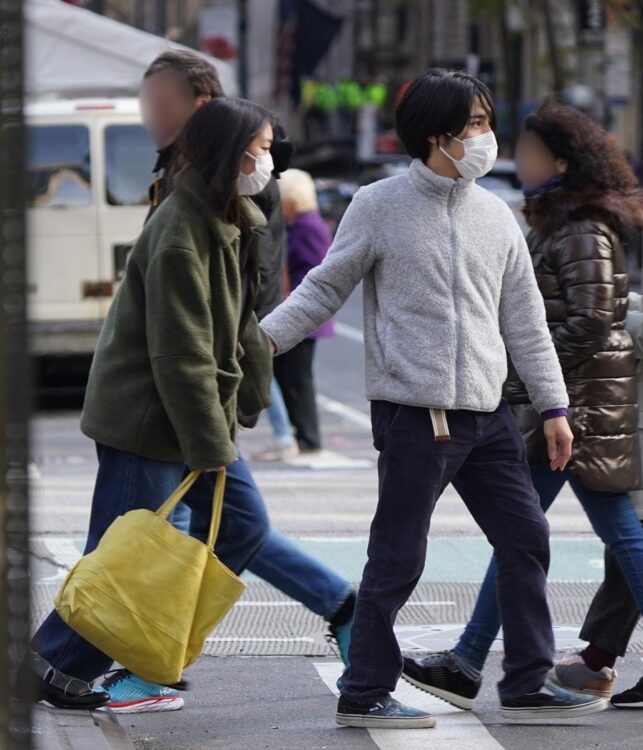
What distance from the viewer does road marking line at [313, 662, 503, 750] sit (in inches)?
186

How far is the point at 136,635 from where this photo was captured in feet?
14.7

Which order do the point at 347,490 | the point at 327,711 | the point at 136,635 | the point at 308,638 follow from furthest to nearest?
the point at 347,490, the point at 308,638, the point at 327,711, the point at 136,635

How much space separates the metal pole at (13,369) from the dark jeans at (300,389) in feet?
27.2

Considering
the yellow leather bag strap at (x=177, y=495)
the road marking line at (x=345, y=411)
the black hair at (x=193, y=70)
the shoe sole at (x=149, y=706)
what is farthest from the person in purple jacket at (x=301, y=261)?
the yellow leather bag strap at (x=177, y=495)

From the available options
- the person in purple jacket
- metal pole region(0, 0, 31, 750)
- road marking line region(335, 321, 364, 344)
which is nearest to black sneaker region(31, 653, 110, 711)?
metal pole region(0, 0, 31, 750)

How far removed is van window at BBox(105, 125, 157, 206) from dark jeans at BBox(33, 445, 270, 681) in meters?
9.48

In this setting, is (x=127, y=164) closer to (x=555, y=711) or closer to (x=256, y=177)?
(x=256, y=177)

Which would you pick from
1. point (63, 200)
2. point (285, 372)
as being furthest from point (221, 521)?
point (63, 200)

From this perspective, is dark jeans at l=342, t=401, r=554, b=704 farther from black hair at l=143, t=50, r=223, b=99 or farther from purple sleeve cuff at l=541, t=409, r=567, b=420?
black hair at l=143, t=50, r=223, b=99

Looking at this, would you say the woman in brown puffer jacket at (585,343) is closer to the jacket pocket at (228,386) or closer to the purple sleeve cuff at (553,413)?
the purple sleeve cuff at (553,413)

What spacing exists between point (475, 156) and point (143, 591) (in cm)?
149

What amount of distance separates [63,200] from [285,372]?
3969 mm

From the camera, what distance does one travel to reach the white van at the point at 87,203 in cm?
1415

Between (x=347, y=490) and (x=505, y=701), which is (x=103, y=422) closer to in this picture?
(x=505, y=701)
